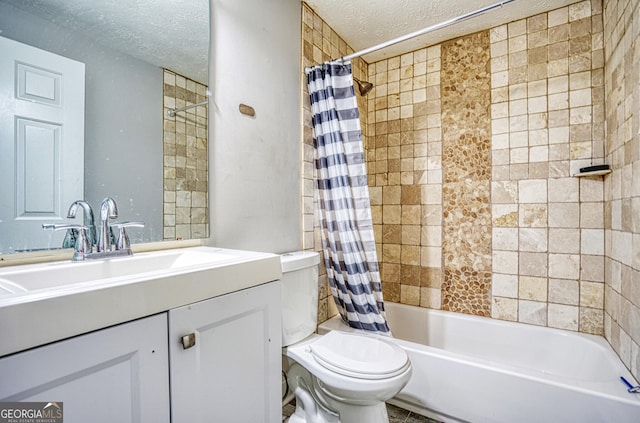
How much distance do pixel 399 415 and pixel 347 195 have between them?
1.23 metres

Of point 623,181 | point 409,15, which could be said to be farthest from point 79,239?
point 623,181

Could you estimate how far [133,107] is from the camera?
47.0 inches

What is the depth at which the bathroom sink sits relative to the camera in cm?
82

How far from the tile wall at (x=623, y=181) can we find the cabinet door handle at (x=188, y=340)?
1.72 meters

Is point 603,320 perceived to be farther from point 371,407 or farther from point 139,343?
point 139,343

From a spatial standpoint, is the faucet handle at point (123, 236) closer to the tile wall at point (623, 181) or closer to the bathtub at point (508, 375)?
the bathtub at point (508, 375)

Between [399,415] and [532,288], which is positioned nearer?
[399,415]

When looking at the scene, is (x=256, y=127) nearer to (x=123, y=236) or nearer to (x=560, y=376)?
(x=123, y=236)

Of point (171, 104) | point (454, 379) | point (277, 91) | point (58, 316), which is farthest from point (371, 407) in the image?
point (277, 91)

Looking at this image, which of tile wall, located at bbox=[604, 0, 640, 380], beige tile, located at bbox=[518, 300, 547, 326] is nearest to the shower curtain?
beige tile, located at bbox=[518, 300, 547, 326]

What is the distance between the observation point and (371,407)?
132 centimetres

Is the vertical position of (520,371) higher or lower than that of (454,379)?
higher

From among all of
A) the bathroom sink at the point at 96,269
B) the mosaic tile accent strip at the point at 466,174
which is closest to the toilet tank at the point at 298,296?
the bathroom sink at the point at 96,269

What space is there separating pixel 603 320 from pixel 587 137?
1054 millimetres
